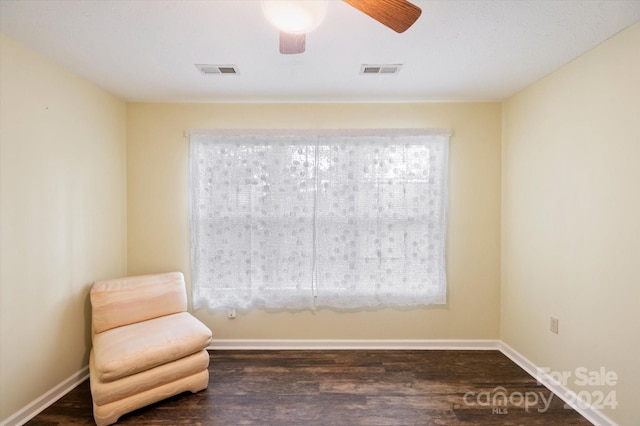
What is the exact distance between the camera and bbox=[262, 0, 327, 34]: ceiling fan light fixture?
1.03 meters

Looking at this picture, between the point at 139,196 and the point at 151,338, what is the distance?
147cm

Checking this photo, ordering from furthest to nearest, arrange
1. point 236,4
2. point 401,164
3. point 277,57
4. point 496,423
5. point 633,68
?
1. point 401,164
2. point 277,57
3. point 496,423
4. point 633,68
5. point 236,4

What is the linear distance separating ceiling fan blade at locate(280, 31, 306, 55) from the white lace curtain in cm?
143

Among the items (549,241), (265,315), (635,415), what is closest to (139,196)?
(265,315)

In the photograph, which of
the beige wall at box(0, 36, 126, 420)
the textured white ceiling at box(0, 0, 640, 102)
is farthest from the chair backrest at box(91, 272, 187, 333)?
the textured white ceiling at box(0, 0, 640, 102)

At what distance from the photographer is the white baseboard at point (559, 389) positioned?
1861 mm

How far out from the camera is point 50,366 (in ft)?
6.87

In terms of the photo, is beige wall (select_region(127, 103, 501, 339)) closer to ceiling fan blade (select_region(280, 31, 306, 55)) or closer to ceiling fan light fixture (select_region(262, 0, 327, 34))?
ceiling fan blade (select_region(280, 31, 306, 55))

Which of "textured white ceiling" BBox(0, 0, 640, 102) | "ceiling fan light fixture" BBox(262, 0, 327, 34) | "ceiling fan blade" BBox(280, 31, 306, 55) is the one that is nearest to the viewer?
"ceiling fan light fixture" BBox(262, 0, 327, 34)

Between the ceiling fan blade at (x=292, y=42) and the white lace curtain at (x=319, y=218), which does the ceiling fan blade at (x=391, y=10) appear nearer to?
the ceiling fan blade at (x=292, y=42)

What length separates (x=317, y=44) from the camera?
186 cm

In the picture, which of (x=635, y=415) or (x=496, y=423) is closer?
(x=635, y=415)

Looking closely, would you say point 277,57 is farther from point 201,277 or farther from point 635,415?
point 635,415

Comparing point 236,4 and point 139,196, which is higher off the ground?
point 236,4
